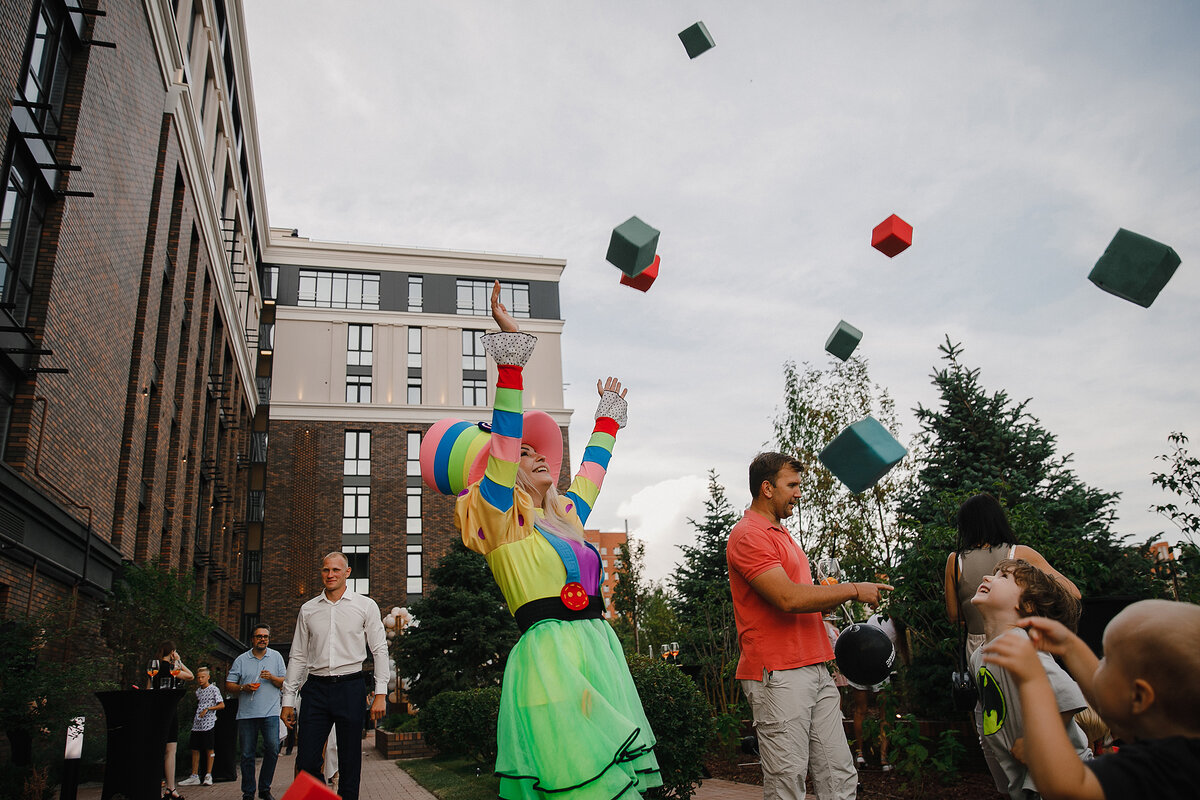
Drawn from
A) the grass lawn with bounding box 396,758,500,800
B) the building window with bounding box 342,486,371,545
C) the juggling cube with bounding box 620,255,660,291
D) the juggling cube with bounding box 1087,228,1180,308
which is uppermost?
the building window with bounding box 342,486,371,545

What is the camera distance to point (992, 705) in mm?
3385

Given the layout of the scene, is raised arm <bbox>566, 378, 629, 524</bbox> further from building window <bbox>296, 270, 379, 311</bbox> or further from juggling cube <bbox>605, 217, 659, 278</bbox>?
building window <bbox>296, 270, 379, 311</bbox>

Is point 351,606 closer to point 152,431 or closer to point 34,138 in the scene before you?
point 34,138

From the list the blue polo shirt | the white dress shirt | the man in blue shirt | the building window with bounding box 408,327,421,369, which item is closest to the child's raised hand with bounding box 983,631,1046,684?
the white dress shirt

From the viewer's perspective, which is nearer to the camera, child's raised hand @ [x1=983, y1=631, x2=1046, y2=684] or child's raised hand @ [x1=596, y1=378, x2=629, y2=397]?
child's raised hand @ [x1=983, y1=631, x2=1046, y2=684]

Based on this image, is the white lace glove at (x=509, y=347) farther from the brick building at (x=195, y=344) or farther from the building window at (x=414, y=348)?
the building window at (x=414, y=348)

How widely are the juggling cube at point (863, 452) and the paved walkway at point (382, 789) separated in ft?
13.7

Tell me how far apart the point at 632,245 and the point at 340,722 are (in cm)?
378

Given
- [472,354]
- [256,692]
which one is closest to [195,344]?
[256,692]

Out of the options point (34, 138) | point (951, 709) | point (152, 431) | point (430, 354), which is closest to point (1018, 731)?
point (951, 709)

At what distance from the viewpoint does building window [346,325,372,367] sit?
47.9m

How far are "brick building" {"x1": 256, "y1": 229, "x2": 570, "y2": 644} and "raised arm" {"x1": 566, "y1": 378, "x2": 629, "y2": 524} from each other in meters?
39.4

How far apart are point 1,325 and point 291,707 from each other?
8097mm

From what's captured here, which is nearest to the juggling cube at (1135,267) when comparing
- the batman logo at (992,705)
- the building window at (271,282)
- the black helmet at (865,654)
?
the black helmet at (865,654)
